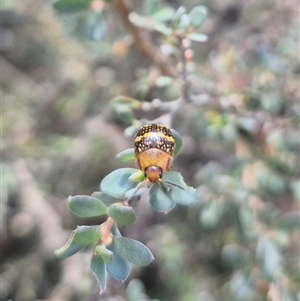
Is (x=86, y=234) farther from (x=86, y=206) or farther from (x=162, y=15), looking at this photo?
(x=162, y=15)

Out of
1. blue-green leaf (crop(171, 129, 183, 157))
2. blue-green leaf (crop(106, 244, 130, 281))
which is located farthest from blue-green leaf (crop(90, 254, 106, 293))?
blue-green leaf (crop(171, 129, 183, 157))

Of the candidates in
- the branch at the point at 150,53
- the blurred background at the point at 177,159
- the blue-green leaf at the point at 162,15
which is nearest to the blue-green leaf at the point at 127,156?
the blurred background at the point at 177,159

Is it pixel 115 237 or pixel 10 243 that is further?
pixel 10 243

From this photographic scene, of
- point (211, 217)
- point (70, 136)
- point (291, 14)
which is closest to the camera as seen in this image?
point (211, 217)

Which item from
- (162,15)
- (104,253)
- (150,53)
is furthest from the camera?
(150,53)

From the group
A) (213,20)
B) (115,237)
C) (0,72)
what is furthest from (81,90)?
(115,237)

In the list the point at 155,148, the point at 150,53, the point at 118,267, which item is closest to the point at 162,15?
the point at 150,53

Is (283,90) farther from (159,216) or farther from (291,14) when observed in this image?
(159,216)
